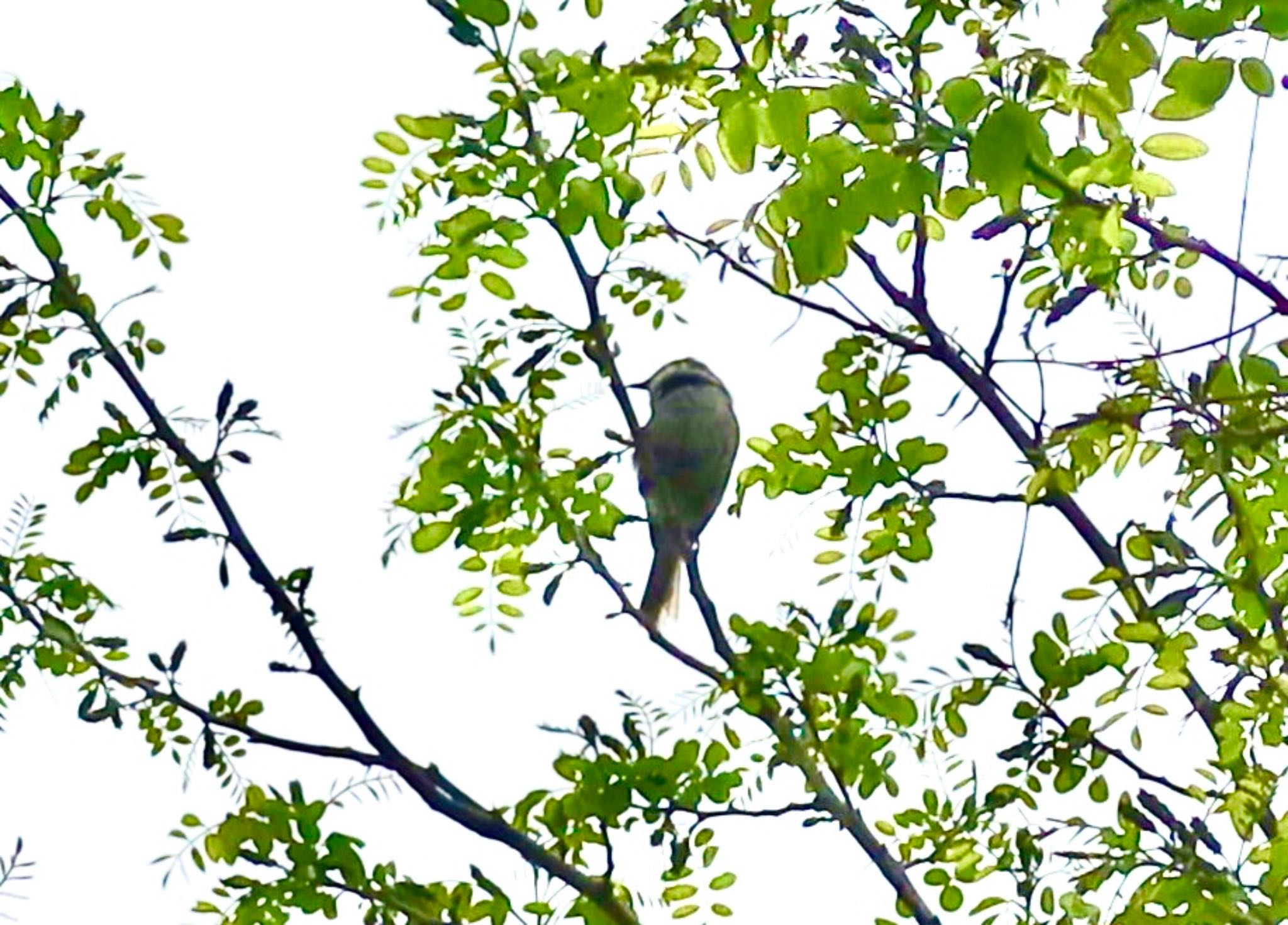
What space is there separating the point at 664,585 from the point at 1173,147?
3.06 metres

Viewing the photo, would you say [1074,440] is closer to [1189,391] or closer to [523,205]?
[1189,391]

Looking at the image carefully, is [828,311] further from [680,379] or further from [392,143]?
[680,379]

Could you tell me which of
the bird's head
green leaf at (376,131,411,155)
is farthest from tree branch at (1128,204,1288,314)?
the bird's head

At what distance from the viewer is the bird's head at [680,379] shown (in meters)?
5.52

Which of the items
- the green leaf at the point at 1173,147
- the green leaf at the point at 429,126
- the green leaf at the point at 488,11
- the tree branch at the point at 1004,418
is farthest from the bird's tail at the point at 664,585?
the green leaf at the point at 1173,147

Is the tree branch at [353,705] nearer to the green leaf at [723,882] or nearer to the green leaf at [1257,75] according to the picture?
the green leaf at [723,882]

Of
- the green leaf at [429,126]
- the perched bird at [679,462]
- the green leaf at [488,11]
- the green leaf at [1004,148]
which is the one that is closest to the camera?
the green leaf at [1004,148]

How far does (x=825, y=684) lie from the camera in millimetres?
2713

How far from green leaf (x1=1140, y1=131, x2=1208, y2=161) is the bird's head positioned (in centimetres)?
376

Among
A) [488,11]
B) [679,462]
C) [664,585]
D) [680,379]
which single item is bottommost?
[488,11]

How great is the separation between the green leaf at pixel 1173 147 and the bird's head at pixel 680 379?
3.76 metres

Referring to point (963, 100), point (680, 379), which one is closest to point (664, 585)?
point (680, 379)

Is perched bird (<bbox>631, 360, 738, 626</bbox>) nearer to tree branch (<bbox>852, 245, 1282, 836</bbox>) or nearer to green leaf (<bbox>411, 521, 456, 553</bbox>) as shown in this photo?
tree branch (<bbox>852, 245, 1282, 836</bbox>)

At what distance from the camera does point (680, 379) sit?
556 centimetres
